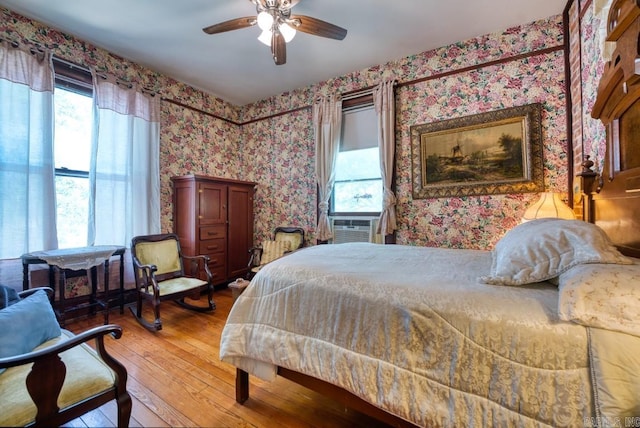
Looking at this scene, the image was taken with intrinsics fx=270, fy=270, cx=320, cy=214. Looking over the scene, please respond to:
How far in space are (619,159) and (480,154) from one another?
4.73ft

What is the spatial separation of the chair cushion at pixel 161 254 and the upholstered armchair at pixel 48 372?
157 centimetres

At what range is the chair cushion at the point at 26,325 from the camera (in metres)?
1.11

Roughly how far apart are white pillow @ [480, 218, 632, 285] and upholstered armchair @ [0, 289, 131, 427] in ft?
5.44

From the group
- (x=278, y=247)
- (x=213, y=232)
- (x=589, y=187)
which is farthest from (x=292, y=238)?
(x=589, y=187)

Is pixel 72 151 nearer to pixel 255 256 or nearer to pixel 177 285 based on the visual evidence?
pixel 177 285

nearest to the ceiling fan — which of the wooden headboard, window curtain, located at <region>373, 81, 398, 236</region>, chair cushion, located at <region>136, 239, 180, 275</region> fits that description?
window curtain, located at <region>373, 81, 398, 236</region>

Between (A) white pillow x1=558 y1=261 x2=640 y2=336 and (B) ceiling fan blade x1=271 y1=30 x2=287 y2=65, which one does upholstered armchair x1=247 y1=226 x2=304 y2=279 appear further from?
(A) white pillow x1=558 y1=261 x2=640 y2=336

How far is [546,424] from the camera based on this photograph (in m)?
0.84

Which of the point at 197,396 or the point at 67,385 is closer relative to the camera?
the point at 67,385

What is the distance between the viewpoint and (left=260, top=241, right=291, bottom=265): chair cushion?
148 inches

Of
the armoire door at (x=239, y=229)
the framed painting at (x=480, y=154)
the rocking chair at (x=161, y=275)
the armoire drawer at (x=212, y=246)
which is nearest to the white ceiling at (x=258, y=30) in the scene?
the framed painting at (x=480, y=154)

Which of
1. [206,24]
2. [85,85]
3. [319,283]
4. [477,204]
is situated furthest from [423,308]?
[85,85]

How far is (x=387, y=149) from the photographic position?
3.22 m

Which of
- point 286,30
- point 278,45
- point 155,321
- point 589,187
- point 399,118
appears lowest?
point 155,321
